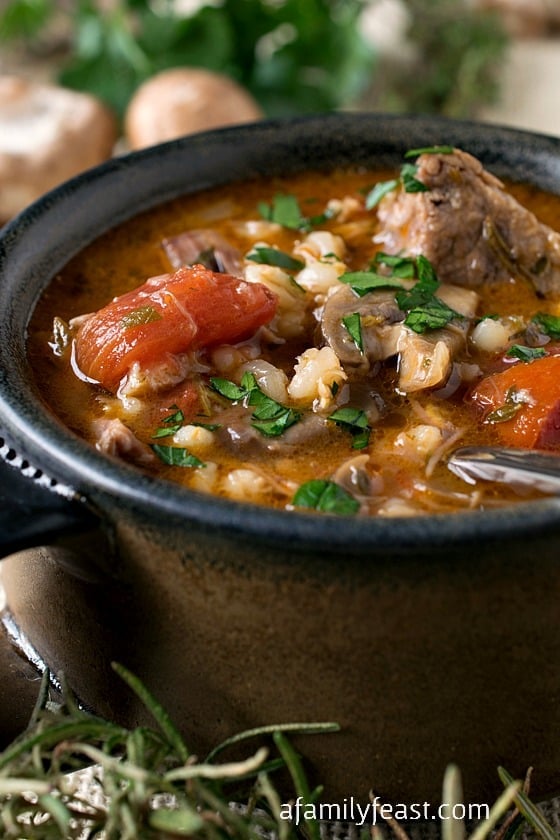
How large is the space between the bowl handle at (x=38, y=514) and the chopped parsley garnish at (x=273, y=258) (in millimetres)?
1099

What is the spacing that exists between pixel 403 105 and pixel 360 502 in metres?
4.39

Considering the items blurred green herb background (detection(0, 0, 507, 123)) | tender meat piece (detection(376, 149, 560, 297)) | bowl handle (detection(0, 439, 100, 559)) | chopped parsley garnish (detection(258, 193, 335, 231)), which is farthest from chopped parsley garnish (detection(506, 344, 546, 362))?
blurred green herb background (detection(0, 0, 507, 123))

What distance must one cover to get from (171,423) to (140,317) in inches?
10.2

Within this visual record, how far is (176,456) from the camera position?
2250mm

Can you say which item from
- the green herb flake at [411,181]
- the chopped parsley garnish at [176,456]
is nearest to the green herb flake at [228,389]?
the chopped parsley garnish at [176,456]

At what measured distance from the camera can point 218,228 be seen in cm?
319

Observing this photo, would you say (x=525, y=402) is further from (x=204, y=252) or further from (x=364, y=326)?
(x=204, y=252)

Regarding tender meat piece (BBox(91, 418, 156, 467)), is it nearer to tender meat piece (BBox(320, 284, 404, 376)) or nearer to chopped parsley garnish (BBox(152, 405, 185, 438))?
chopped parsley garnish (BBox(152, 405, 185, 438))

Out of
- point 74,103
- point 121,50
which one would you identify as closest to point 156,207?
point 74,103

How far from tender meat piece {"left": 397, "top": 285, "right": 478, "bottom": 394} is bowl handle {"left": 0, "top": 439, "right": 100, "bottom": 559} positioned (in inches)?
33.5

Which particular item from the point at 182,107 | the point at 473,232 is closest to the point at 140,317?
the point at 473,232

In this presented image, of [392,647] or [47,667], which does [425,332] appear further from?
[47,667]

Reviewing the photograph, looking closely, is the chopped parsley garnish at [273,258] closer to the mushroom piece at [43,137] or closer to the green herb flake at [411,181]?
the green herb flake at [411,181]

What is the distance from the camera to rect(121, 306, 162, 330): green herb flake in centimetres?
244
